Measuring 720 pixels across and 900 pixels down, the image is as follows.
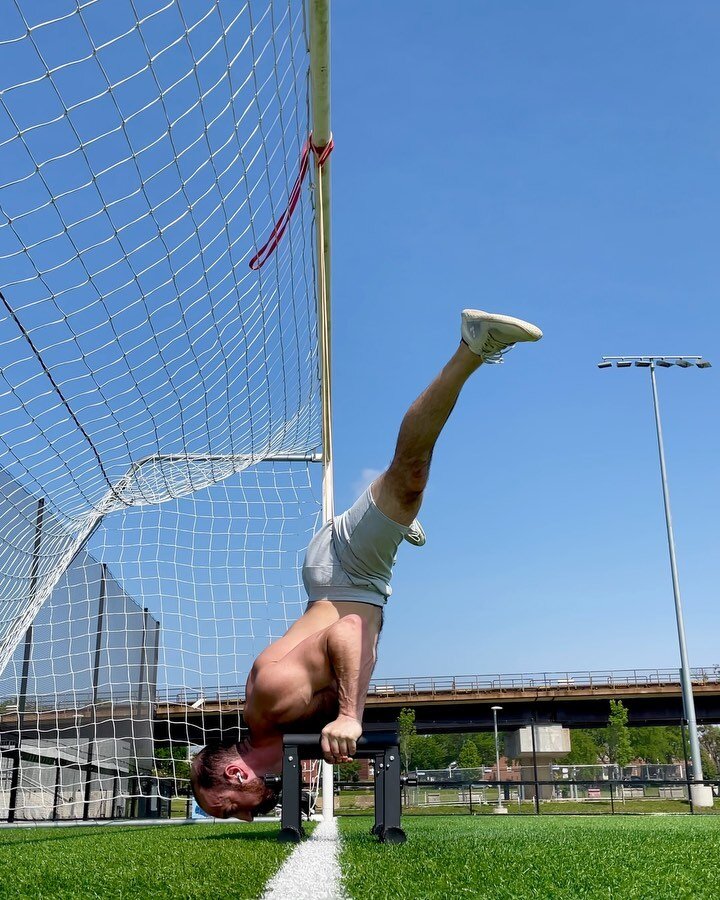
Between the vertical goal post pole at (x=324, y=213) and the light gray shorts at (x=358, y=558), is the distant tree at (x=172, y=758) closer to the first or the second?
the vertical goal post pole at (x=324, y=213)

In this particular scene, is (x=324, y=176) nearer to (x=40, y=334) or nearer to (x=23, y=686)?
(x=40, y=334)

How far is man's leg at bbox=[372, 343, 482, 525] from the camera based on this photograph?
3299 mm

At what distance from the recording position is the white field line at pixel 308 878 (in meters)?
1.85

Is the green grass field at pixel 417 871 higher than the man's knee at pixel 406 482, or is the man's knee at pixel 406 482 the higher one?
the man's knee at pixel 406 482

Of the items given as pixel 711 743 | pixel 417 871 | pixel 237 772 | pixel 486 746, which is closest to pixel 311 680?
pixel 237 772

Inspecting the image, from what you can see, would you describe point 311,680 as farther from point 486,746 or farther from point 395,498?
point 486,746

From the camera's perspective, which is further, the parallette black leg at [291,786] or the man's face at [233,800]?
the man's face at [233,800]

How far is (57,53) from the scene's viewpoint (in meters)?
3.53

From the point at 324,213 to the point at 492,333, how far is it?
11.4 feet

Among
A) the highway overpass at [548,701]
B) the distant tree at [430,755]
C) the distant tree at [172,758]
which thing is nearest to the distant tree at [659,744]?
the distant tree at [430,755]

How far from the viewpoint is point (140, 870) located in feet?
8.03

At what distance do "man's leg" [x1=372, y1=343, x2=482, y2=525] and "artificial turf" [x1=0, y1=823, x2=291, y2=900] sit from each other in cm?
150

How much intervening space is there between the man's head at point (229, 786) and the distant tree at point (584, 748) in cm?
6728

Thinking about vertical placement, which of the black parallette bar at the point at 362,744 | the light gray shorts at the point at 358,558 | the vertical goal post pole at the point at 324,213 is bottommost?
the black parallette bar at the point at 362,744
